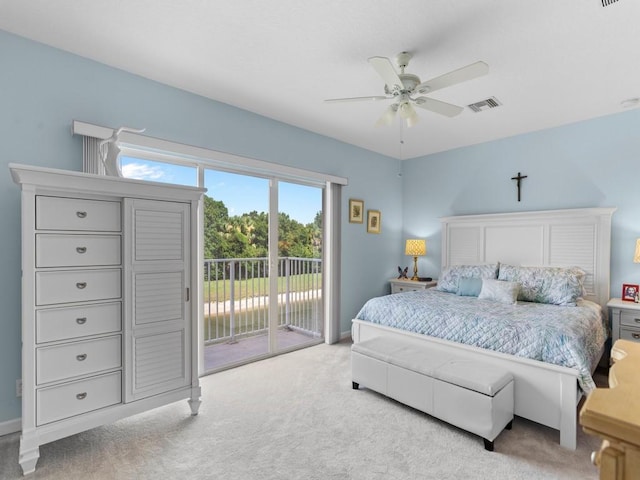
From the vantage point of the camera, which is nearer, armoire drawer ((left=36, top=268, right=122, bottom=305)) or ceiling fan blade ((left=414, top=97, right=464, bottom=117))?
armoire drawer ((left=36, top=268, right=122, bottom=305))

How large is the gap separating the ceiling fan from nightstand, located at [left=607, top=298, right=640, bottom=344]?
2.48 meters

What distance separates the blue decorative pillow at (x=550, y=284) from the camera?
3.26 m

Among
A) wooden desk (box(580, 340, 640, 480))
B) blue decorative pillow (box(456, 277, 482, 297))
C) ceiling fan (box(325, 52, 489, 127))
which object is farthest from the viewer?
blue decorative pillow (box(456, 277, 482, 297))

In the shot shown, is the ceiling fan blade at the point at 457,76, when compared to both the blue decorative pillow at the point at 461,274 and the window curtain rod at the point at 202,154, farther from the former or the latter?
the blue decorative pillow at the point at 461,274

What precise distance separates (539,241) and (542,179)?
2.51 feet

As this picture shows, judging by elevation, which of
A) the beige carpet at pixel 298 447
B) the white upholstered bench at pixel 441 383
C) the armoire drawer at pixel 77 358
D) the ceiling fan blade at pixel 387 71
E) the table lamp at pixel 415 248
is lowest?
the beige carpet at pixel 298 447

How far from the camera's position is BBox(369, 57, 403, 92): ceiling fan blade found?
197cm

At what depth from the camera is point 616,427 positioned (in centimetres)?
58

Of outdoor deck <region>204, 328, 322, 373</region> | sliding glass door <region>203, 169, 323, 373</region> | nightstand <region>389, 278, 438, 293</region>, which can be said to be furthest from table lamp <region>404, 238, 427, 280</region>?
outdoor deck <region>204, 328, 322, 373</region>

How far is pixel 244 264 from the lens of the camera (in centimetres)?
407

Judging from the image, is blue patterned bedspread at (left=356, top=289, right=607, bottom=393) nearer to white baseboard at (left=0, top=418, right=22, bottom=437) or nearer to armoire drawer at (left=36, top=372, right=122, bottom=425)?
armoire drawer at (left=36, top=372, right=122, bottom=425)

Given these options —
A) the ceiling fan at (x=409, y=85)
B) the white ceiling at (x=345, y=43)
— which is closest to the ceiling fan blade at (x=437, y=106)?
the ceiling fan at (x=409, y=85)

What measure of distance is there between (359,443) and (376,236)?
323 cm

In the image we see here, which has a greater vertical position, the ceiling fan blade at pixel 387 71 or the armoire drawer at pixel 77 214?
the ceiling fan blade at pixel 387 71
